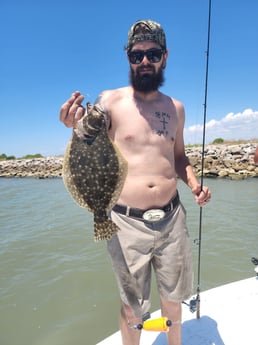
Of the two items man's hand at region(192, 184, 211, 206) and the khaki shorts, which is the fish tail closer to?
the khaki shorts

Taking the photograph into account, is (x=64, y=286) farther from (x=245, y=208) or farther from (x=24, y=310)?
(x=245, y=208)

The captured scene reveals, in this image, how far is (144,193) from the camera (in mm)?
2572

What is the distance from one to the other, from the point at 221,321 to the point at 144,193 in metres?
1.92

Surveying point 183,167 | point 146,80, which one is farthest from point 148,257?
point 146,80

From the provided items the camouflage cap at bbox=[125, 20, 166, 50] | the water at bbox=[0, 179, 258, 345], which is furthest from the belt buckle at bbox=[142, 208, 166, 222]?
the water at bbox=[0, 179, 258, 345]

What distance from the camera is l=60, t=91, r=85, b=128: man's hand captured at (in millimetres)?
2002

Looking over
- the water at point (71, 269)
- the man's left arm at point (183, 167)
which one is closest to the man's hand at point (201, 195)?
the man's left arm at point (183, 167)

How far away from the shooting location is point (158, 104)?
2.73m

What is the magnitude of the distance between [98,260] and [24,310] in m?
2.36

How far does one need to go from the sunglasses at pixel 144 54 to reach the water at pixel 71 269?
12.8 feet

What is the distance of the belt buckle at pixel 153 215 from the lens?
2.55 metres

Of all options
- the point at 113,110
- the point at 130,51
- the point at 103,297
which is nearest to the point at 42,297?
the point at 103,297

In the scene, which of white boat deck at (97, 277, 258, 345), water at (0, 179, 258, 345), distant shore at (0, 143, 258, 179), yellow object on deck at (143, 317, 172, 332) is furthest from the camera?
distant shore at (0, 143, 258, 179)

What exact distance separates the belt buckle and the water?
2.80m
